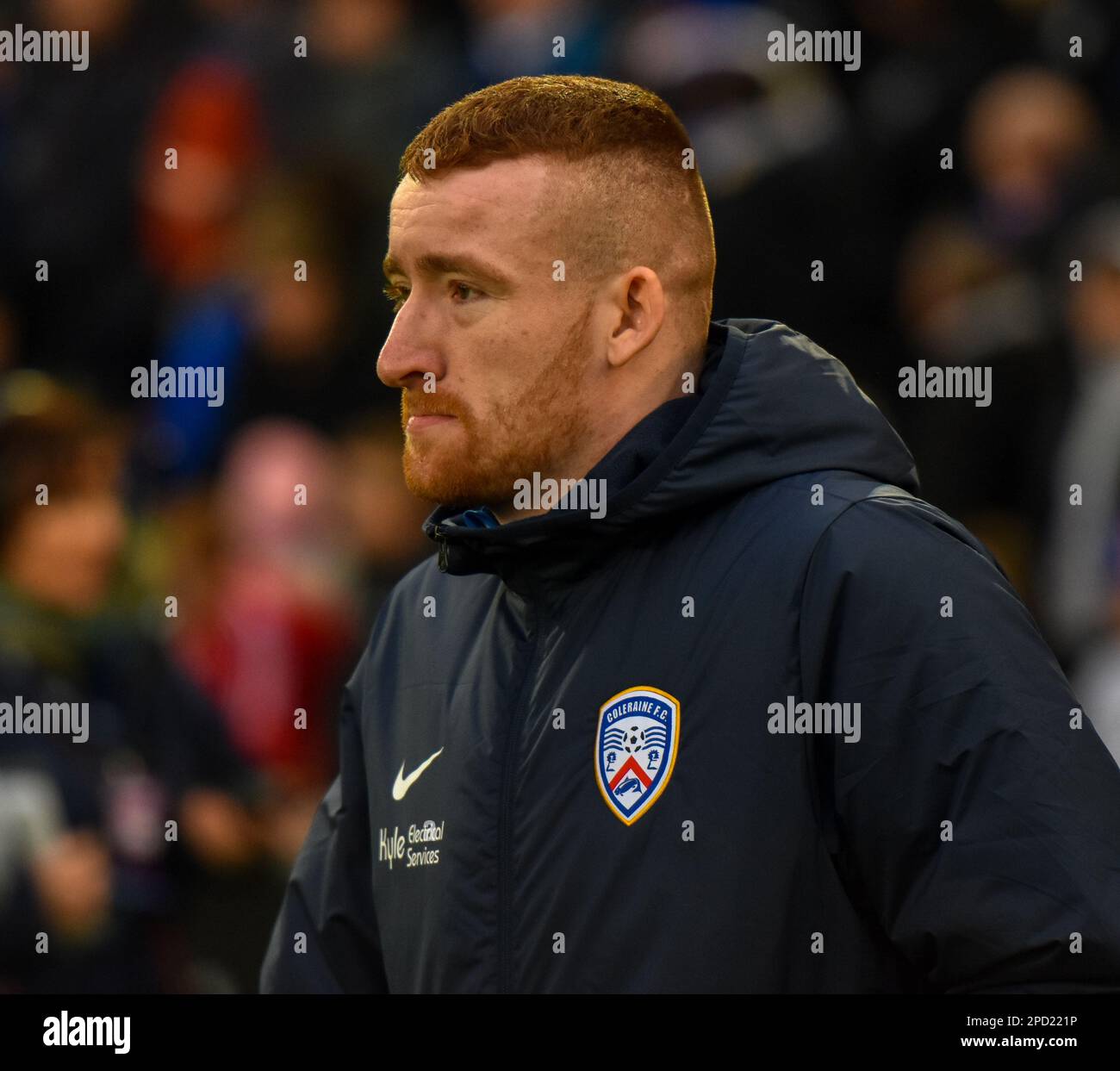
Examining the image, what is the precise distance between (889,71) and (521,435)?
14.0ft

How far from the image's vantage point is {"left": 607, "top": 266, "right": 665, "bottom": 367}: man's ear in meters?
2.40

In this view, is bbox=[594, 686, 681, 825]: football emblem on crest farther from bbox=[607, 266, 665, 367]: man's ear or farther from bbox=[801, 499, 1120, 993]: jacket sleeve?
bbox=[607, 266, 665, 367]: man's ear

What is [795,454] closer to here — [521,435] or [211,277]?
[521,435]

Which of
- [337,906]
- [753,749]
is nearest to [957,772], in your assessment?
[753,749]

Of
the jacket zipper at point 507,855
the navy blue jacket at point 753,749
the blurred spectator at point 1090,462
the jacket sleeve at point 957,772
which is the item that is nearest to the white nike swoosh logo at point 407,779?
the navy blue jacket at point 753,749

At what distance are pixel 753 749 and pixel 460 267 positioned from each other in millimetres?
720

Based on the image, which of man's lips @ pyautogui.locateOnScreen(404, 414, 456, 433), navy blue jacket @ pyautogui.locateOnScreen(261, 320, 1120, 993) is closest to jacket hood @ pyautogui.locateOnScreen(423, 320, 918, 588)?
navy blue jacket @ pyautogui.locateOnScreen(261, 320, 1120, 993)

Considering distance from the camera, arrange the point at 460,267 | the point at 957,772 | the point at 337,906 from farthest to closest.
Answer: the point at 337,906 → the point at 460,267 → the point at 957,772

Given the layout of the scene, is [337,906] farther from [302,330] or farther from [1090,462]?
[302,330]

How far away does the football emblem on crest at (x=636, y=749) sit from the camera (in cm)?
216

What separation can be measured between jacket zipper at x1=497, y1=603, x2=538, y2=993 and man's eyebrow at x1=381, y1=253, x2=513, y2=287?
0.52 metres

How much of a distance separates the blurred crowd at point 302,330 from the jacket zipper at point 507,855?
205cm

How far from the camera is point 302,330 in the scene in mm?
6438

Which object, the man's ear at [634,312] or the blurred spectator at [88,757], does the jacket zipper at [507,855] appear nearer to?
the man's ear at [634,312]
